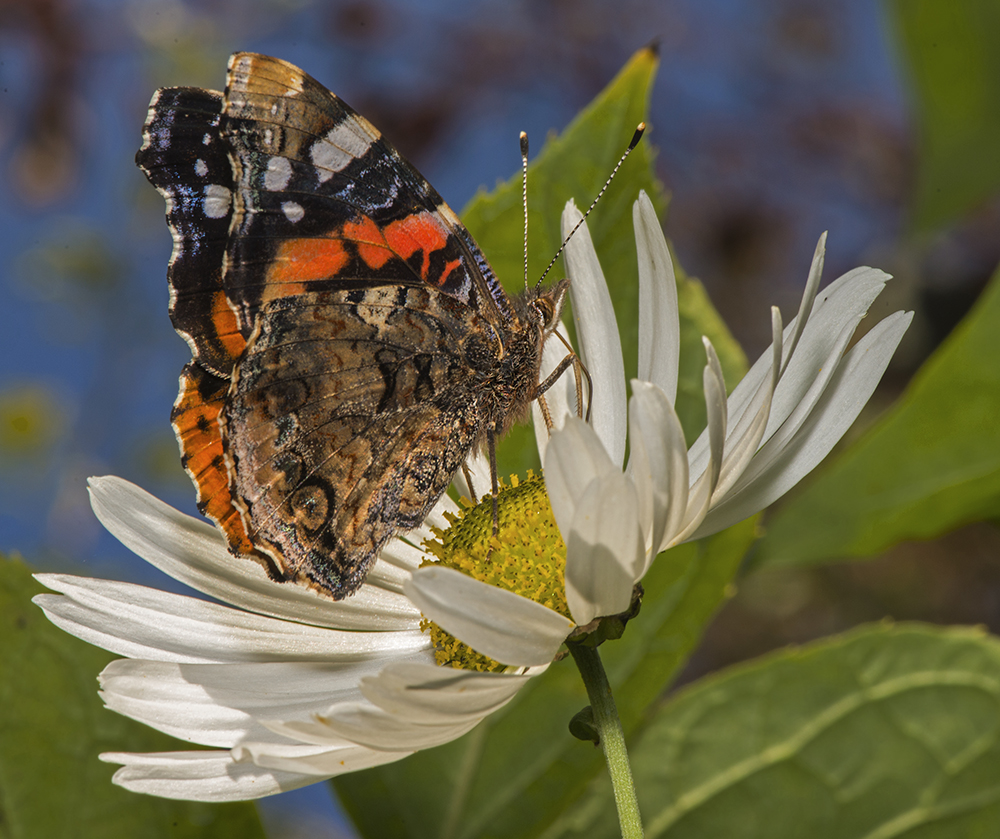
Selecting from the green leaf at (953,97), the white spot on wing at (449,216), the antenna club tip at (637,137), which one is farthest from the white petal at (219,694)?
the green leaf at (953,97)

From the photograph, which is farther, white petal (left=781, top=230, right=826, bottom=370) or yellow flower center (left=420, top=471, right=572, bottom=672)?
yellow flower center (left=420, top=471, right=572, bottom=672)

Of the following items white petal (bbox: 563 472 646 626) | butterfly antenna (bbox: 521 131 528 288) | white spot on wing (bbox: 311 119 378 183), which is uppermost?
white spot on wing (bbox: 311 119 378 183)

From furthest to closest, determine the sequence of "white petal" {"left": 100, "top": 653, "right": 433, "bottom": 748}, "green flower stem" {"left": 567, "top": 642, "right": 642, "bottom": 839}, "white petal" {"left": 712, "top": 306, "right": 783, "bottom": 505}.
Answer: "white petal" {"left": 100, "top": 653, "right": 433, "bottom": 748}, "white petal" {"left": 712, "top": 306, "right": 783, "bottom": 505}, "green flower stem" {"left": 567, "top": 642, "right": 642, "bottom": 839}

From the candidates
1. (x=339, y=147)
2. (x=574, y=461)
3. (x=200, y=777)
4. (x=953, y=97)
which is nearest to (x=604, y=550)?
(x=574, y=461)

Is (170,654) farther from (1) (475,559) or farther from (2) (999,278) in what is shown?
(2) (999,278)

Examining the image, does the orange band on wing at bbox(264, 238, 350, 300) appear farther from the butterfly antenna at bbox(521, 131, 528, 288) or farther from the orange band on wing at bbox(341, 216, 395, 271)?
the butterfly antenna at bbox(521, 131, 528, 288)

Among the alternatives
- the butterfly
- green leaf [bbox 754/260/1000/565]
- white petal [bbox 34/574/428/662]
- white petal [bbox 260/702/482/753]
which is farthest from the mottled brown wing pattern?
green leaf [bbox 754/260/1000/565]

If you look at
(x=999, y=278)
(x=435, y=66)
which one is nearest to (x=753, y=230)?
(x=435, y=66)
